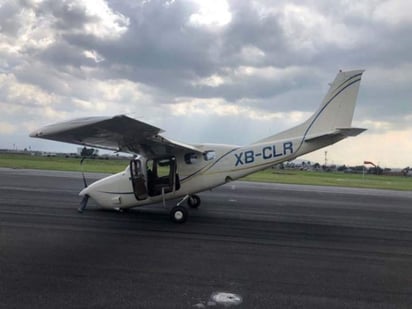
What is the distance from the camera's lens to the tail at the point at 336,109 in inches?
503

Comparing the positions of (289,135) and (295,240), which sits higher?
(289,135)

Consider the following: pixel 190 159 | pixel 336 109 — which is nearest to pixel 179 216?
pixel 190 159

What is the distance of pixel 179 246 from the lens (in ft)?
28.7

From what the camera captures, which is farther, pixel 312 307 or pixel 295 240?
pixel 295 240

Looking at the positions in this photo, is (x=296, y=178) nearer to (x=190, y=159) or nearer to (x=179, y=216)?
(x=190, y=159)

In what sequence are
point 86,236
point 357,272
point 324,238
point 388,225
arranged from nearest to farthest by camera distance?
1. point 357,272
2. point 86,236
3. point 324,238
4. point 388,225

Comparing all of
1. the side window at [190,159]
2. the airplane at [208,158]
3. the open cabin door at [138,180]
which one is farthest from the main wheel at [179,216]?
the side window at [190,159]

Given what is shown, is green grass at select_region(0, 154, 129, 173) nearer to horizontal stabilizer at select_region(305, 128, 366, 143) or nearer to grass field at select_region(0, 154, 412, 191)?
grass field at select_region(0, 154, 412, 191)

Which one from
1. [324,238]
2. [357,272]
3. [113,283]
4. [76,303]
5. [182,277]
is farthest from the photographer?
[324,238]

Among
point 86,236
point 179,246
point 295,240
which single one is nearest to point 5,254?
point 86,236

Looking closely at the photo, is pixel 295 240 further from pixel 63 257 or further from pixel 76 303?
pixel 76 303

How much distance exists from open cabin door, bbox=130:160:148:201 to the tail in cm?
501

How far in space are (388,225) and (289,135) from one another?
4.17 m

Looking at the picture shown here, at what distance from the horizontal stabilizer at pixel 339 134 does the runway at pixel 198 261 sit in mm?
2583
